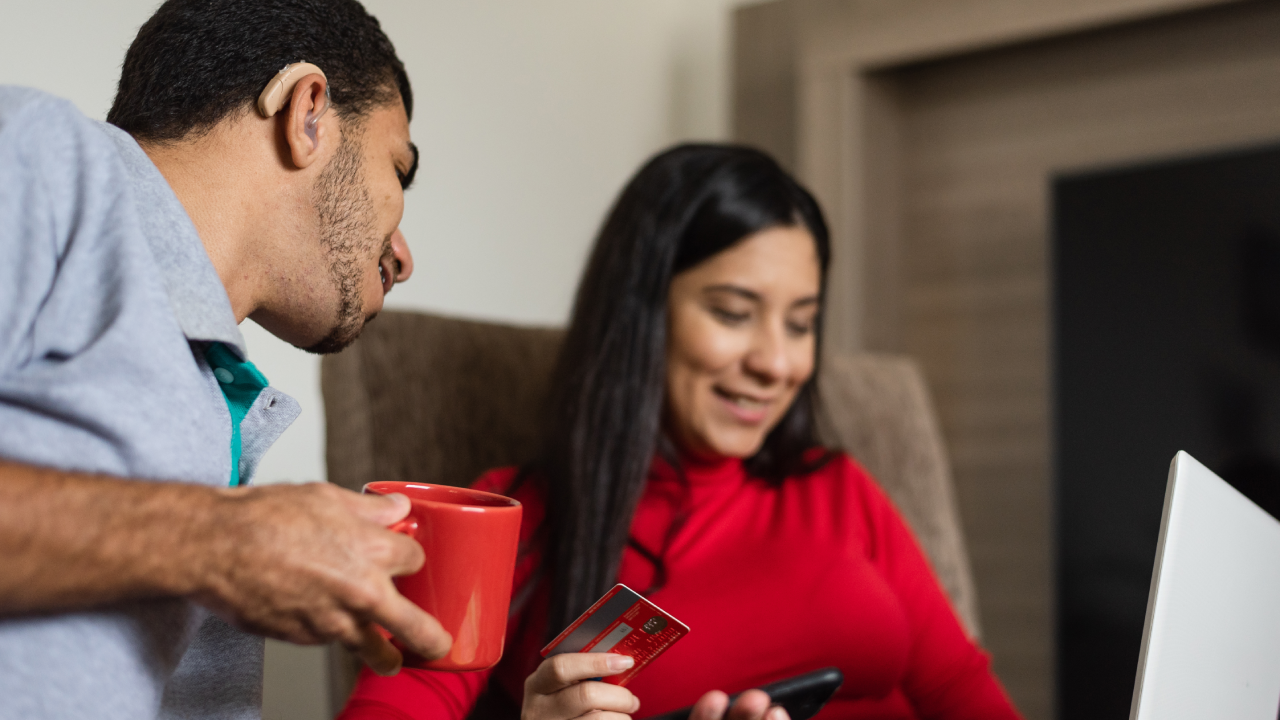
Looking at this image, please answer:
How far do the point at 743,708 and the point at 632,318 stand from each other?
54 centimetres

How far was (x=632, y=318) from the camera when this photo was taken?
1171 mm

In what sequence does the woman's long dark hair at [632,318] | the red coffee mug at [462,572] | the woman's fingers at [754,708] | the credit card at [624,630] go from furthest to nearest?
the woman's long dark hair at [632,318] < the woman's fingers at [754,708] < the credit card at [624,630] < the red coffee mug at [462,572]

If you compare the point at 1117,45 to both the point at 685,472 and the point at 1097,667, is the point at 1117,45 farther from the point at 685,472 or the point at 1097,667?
the point at 685,472

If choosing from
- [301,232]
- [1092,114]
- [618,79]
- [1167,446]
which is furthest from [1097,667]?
[301,232]

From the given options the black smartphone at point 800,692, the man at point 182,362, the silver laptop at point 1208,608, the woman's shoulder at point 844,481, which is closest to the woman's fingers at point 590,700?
the black smartphone at point 800,692

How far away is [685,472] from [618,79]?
1.04 meters

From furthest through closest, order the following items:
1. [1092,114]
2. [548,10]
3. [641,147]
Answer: [641,147] → [1092,114] → [548,10]

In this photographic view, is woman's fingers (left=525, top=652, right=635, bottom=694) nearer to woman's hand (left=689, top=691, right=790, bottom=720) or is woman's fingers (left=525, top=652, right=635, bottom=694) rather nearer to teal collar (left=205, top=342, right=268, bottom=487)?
woman's hand (left=689, top=691, right=790, bottom=720)

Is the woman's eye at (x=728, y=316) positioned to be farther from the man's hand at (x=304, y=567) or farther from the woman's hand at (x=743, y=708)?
the man's hand at (x=304, y=567)

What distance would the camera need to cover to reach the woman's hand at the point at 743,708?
2.44 feet

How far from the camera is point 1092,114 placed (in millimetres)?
1917

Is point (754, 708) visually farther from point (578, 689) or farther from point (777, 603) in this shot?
point (777, 603)

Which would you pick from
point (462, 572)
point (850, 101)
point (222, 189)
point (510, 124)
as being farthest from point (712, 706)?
point (850, 101)

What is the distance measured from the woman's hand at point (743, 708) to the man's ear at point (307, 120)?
0.49m
